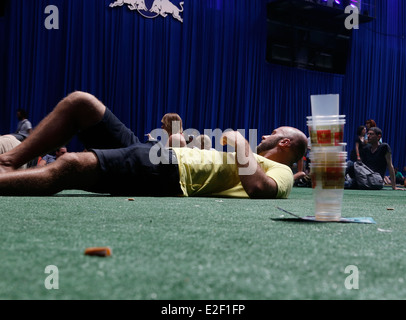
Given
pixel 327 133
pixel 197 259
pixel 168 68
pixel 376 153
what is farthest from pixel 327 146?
pixel 168 68

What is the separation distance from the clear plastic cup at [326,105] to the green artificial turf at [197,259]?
0.25m

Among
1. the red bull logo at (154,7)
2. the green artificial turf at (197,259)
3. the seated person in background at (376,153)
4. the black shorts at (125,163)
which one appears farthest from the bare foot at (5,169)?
the red bull logo at (154,7)

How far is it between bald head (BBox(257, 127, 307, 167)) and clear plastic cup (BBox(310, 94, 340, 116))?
120 cm

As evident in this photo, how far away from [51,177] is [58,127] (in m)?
0.20

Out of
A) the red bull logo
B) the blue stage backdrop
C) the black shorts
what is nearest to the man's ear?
the black shorts

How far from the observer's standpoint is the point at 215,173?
198 cm

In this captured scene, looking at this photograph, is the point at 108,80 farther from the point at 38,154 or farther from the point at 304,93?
the point at 38,154

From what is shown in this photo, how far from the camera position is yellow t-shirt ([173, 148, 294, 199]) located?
1.92 m

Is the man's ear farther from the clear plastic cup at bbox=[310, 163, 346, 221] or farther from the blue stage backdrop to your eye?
the blue stage backdrop

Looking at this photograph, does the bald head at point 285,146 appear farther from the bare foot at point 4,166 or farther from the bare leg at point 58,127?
the bare foot at point 4,166

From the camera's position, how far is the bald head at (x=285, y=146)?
220 cm

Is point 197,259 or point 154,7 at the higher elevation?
point 154,7

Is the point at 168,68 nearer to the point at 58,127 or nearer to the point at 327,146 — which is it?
the point at 58,127
